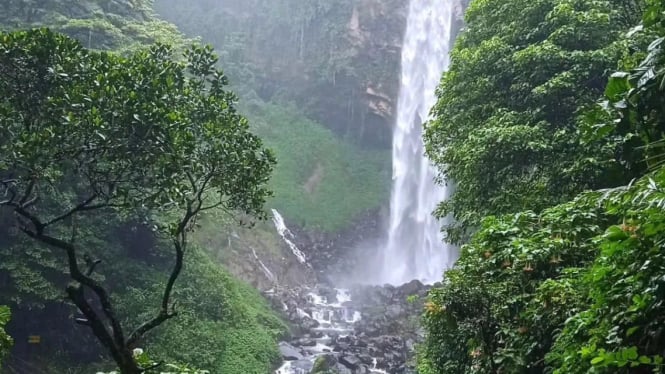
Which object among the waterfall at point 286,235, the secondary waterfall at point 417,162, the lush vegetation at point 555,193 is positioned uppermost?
the secondary waterfall at point 417,162

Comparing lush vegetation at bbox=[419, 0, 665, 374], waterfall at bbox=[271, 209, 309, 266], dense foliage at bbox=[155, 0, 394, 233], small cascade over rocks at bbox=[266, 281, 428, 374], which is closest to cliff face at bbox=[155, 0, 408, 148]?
dense foliage at bbox=[155, 0, 394, 233]

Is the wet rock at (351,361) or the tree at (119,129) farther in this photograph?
the wet rock at (351,361)

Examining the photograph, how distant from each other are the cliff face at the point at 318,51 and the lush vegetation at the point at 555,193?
23.2 metres

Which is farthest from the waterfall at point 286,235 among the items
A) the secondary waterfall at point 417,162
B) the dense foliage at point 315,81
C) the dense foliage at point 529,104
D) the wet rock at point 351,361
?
the dense foliage at point 529,104

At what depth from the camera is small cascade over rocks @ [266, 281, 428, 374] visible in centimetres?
1675

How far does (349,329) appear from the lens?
2042 centimetres

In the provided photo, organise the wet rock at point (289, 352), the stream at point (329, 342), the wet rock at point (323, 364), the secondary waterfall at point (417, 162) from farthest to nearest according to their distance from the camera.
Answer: the secondary waterfall at point (417, 162), the wet rock at point (289, 352), the stream at point (329, 342), the wet rock at point (323, 364)

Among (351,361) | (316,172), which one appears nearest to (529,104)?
(351,361)

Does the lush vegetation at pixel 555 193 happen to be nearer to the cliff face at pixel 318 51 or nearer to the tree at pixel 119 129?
the tree at pixel 119 129

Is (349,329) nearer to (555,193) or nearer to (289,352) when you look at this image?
(289,352)

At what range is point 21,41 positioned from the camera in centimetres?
619

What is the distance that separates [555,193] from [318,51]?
99.6ft

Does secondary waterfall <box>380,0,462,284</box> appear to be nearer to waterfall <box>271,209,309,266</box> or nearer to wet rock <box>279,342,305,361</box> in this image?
waterfall <box>271,209,309,266</box>

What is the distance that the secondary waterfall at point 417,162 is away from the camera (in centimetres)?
2878
